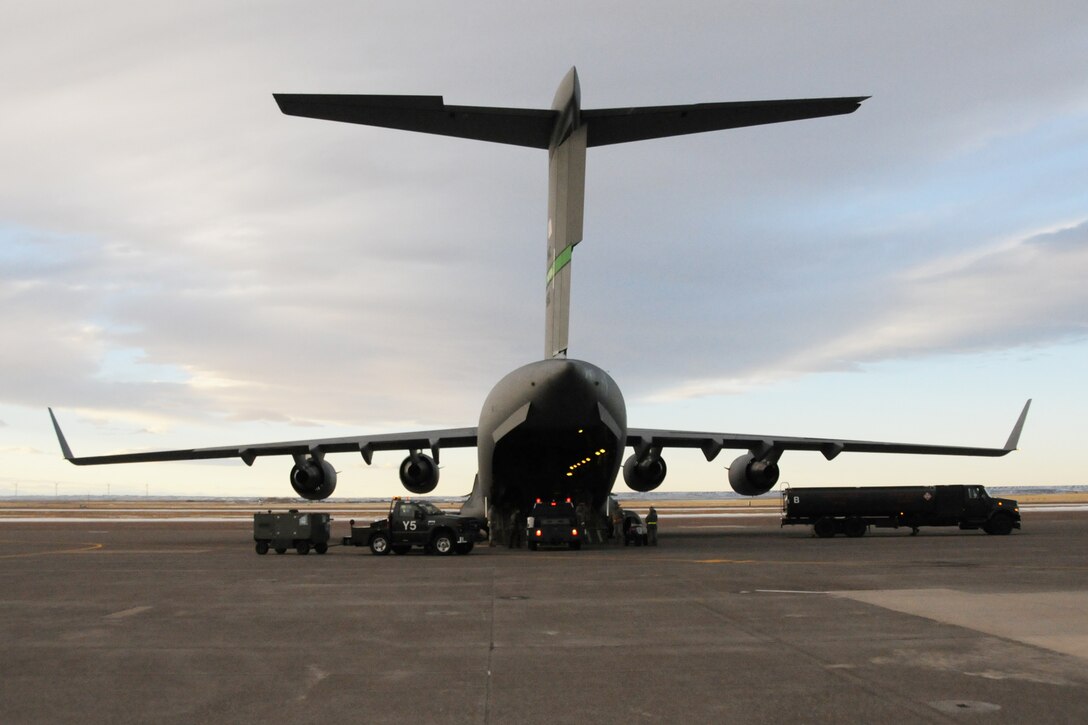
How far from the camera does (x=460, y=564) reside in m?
22.8

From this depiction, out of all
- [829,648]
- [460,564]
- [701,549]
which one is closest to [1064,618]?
[829,648]

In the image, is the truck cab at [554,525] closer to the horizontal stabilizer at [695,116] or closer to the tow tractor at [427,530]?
the tow tractor at [427,530]

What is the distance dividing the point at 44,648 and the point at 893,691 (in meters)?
8.53

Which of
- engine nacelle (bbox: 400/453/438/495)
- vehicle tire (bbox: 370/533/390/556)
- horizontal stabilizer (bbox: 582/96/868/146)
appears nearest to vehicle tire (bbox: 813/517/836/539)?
engine nacelle (bbox: 400/453/438/495)

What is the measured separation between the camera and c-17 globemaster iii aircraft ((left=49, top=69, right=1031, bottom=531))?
743 inches

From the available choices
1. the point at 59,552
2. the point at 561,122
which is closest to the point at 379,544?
the point at 59,552

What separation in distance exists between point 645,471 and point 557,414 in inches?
401

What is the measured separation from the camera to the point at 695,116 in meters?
19.6

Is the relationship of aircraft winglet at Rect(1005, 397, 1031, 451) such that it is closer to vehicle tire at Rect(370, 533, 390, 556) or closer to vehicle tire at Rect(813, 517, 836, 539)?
vehicle tire at Rect(813, 517, 836, 539)

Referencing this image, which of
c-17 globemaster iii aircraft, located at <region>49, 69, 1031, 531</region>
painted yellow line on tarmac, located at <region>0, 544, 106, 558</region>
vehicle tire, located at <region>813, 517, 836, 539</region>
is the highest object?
c-17 globemaster iii aircraft, located at <region>49, 69, 1031, 531</region>

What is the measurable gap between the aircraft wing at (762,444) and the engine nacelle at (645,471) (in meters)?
0.36

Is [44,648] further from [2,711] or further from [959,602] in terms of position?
[959,602]

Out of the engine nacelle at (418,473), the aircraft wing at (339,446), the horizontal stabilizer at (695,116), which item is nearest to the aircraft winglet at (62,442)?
the aircraft wing at (339,446)

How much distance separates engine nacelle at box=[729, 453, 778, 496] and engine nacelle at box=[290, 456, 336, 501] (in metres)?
13.4
